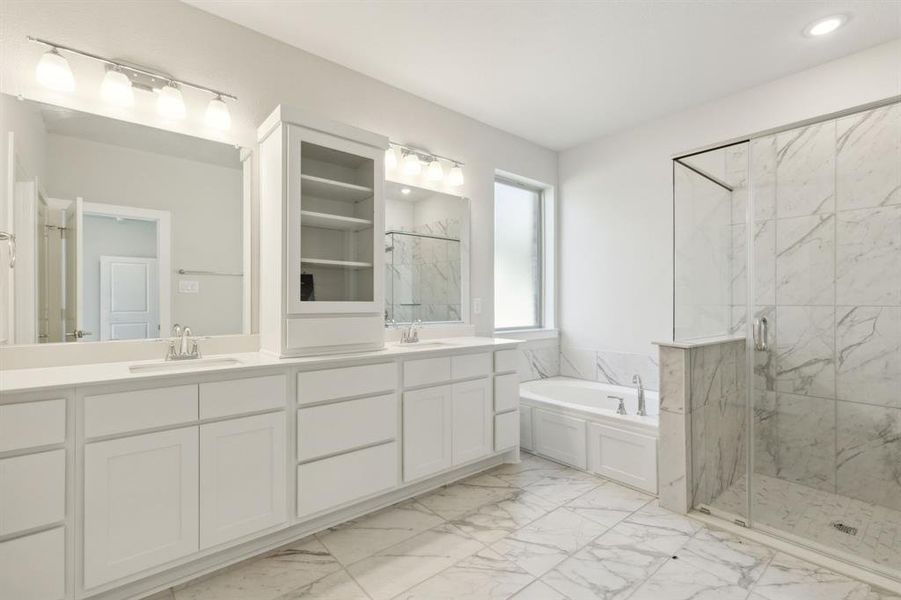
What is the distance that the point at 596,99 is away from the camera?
3.06m

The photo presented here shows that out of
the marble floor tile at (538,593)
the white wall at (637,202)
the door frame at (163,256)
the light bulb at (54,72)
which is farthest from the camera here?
the white wall at (637,202)

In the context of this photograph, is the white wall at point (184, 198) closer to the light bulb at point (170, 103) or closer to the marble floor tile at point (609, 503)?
the light bulb at point (170, 103)

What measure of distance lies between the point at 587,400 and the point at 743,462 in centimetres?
132

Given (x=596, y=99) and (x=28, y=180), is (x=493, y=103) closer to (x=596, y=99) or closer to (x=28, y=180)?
(x=596, y=99)

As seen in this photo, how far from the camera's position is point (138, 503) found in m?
1.56

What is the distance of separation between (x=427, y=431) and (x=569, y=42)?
7.77 ft

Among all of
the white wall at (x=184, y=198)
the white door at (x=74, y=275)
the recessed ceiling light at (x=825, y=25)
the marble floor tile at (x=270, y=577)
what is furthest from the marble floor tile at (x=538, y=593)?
the recessed ceiling light at (x=825, y=25)

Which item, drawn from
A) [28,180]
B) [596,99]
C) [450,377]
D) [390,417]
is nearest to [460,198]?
[596,99]

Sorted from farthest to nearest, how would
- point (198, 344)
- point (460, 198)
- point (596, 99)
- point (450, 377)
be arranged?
1. point (460, 198)
2. point (596, 99)
3. point (450, 377)
4. point (198, 344)

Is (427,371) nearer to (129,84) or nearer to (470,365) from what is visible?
(470,365)

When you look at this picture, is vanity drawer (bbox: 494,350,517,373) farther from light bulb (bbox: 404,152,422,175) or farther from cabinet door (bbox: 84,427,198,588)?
cabinet door (bbox: 84,427,198,588)

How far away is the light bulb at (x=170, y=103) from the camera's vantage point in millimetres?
2016

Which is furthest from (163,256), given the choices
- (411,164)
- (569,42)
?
(569,42)

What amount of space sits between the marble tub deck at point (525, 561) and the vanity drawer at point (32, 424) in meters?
0.77
